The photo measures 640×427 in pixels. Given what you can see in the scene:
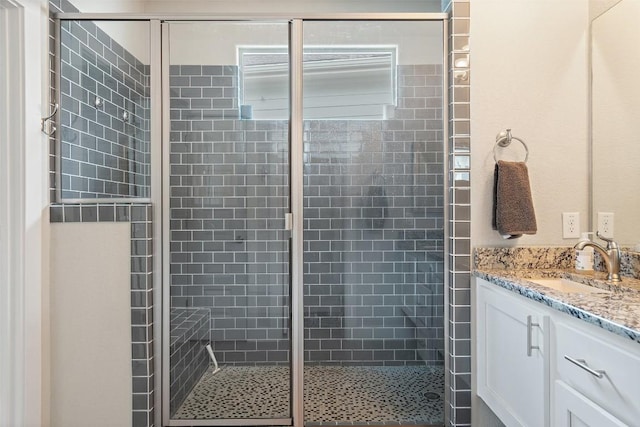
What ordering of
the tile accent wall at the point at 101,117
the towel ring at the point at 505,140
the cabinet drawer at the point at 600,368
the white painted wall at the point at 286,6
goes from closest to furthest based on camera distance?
1. the cabinet drawer at the point at 600,368
2. the towel ring at the point at 505,140
3. the tile accent wall at the point at 101,117
4. the white painted wall at the point at 286,6

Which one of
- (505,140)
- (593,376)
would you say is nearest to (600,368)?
(593,376)

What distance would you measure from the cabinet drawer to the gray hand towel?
624 millimetres

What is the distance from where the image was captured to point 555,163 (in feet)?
6.49

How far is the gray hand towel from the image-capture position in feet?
6.06

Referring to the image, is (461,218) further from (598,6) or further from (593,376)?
(598,6)

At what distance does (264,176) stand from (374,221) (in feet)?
2.03

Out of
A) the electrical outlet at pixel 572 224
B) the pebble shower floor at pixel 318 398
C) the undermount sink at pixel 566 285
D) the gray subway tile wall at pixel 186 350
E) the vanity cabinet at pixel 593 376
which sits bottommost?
the pebble shower floor at pixel 318 398

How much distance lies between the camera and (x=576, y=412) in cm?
120

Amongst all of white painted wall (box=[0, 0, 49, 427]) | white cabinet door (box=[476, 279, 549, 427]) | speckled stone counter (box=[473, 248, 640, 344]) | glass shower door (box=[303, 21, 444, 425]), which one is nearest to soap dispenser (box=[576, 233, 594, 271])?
speckled stone counter (box=[473, 248, 640, 344])

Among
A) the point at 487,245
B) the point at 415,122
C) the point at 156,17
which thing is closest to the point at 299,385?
the point at 487,245

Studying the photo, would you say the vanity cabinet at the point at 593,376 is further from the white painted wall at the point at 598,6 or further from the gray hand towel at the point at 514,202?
the white painted wall at the point at 598,6

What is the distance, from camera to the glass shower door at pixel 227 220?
2.06 metres

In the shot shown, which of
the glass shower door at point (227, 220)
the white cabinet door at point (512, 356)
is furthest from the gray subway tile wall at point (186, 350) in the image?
the white cabinet door at point (512, 356)

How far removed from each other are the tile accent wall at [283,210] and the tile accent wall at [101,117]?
18 centimetres
